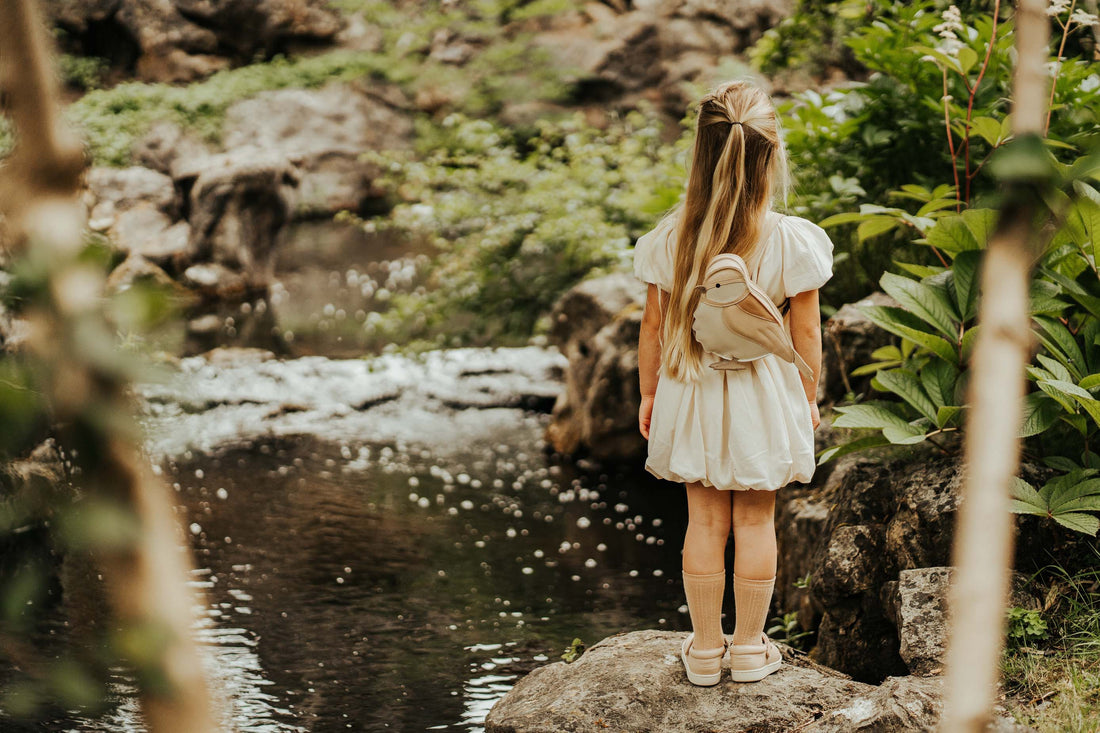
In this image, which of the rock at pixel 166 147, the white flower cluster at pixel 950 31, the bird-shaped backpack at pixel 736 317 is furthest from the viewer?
the rock at pixel 166 147

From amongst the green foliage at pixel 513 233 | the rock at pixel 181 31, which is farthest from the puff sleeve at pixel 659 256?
the rock at pixel 181 31

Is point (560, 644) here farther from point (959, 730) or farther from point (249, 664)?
point (959, 730)

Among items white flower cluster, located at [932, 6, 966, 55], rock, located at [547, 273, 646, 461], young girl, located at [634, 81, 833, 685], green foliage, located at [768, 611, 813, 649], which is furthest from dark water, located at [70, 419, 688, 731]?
white flower cluster, located at [932, 6, 966, 55]

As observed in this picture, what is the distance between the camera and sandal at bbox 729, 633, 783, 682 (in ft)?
8.61

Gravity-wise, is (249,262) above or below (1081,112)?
below

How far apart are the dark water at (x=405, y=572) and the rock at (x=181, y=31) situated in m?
12.2

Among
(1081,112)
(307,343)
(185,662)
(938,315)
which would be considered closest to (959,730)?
(185,662)

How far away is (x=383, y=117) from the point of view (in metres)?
16.3

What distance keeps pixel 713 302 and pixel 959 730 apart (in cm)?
196

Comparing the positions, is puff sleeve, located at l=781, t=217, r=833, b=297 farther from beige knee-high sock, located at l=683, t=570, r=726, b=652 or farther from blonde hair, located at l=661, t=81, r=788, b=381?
beige knee-high sock, located at l=683, t=570, r=726, b=652

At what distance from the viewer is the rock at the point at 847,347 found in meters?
4.27

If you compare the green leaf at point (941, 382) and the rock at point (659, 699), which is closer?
the rock at point (659, 699)

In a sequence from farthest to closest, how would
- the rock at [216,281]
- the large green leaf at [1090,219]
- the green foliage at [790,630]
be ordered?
the rock at [216,281] < the green foliage at [790,630] < the large green leaf at [1090,219]

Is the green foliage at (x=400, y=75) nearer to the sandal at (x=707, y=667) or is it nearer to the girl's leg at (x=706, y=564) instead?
the girl's leg at (x=706, y=564)
